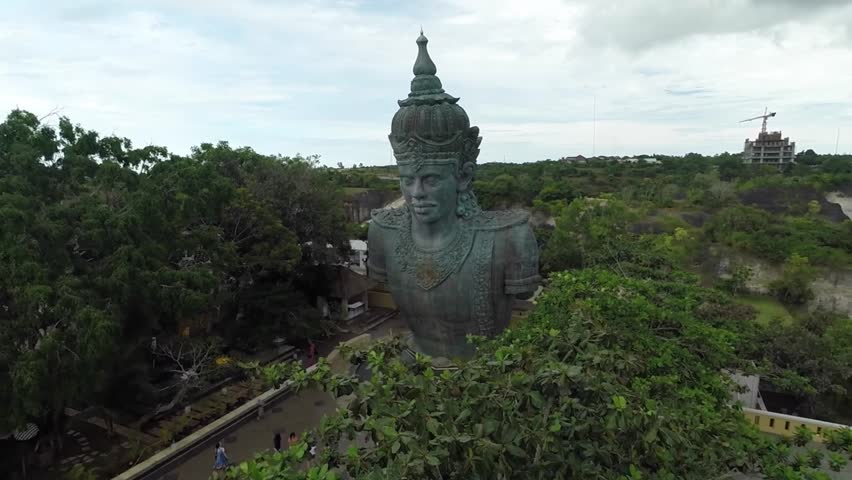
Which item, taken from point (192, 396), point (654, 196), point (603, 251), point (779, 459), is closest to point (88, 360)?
point (192, 396)

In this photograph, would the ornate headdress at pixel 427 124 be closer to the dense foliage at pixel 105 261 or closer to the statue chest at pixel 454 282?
the statue chest at pixel 454 282

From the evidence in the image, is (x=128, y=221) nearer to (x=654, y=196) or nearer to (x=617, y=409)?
(x=617, y=409)

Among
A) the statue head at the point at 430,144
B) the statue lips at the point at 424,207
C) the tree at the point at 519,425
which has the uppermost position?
the statue head at the point at 430,144

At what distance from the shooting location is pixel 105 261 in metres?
9.83

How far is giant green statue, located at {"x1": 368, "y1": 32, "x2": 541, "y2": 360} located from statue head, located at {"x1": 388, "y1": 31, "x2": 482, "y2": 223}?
11mm

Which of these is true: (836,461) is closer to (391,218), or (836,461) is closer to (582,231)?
(391,218)

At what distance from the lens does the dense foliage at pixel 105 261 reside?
8.28 m

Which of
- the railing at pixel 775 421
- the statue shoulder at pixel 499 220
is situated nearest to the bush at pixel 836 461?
the statue shoulder at pixel 499 220

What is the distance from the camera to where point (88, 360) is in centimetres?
829

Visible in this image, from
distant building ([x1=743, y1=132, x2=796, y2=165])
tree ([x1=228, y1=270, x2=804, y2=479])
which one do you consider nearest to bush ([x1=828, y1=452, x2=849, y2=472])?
tree ([x1=228, y1=270, x2=804, y2=479])

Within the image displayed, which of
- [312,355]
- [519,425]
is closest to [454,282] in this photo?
[519,425]

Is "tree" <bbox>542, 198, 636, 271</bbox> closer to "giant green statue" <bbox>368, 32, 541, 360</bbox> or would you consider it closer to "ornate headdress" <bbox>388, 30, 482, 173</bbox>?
"giant green statue" <bbox>368, 32, 541, 360</bbox>

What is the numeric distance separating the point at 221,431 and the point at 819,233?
2672 cm

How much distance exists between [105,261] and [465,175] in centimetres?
729
